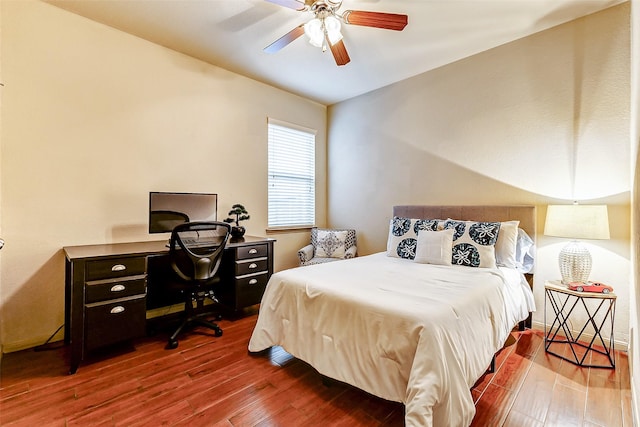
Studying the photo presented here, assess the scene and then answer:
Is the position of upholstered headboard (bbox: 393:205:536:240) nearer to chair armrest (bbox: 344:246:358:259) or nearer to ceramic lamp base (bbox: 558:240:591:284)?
ceramic lamp base (bbox: 558:240:591:284)

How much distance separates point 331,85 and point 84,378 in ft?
12.5

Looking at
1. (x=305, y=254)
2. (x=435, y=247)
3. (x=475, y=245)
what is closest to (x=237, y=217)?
(x=305, y=254)

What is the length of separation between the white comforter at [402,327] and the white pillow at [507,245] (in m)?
0.23

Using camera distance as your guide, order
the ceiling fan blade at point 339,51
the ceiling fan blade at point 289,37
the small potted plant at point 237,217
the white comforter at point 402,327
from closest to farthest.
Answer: the white comforter at point 402,327
the ceiling fan blade at point 289,37
the ceiling fan blade at point 339,51
the small potted plant at point 237,217

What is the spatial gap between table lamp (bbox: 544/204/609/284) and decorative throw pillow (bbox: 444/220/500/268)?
401mm

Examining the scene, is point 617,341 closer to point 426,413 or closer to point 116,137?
point 426,413

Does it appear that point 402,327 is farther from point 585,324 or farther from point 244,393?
point 585,324

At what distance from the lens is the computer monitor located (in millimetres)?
2738

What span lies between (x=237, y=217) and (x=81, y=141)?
5.16 ft

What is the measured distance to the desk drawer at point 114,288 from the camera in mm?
2012

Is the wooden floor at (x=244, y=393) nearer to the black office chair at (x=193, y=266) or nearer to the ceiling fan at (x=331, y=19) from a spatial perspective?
the black office chair at (x=193, y=266)

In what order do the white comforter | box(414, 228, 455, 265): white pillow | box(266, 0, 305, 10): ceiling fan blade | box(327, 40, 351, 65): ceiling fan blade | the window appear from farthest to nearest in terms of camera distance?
the window
box(414, 228, 455, 265): white pillow
box(327, 40, 351, 65): ceiling fan blade
box(266, 0, 305, 10): ceiling fan blade
the white comforter

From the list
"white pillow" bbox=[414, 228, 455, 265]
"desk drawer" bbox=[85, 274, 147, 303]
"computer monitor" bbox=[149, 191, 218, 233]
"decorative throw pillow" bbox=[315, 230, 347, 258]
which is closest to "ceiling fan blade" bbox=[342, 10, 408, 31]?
"white pillow" bbox=[414, 228, 455, 265]

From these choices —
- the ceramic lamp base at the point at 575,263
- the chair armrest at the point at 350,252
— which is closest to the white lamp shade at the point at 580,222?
the ceramic lamp base at the point at 575,263
